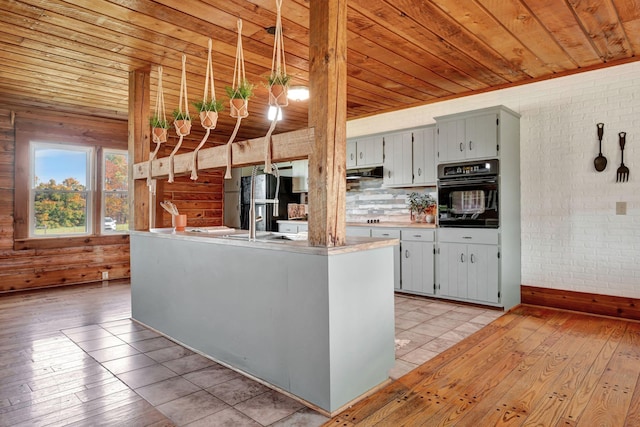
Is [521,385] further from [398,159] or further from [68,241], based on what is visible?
[68,241]

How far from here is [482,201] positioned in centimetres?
433

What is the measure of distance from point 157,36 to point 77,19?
58 centimetres

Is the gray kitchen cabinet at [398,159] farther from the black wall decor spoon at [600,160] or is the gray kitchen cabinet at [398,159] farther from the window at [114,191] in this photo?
the window at [114,191]

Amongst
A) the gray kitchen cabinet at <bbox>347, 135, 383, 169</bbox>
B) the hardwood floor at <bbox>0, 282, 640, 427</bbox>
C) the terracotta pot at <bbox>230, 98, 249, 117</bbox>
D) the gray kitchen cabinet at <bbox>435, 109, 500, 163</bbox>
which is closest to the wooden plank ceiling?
the gray kitchen cabinet at <bbox>435, 109, 500, 163</bbox>

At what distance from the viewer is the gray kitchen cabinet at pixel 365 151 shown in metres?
5.61

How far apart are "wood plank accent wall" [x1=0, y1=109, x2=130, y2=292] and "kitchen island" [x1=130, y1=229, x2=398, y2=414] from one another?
3776 mm

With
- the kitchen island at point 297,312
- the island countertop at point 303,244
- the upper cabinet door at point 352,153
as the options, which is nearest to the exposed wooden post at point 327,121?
the island countertop at point 303,244

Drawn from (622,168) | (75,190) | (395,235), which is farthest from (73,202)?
(622,168)

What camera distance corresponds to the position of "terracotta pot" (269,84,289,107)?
2461 millimetres

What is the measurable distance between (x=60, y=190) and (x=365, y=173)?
452 centimetres

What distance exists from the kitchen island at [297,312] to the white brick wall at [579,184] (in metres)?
2.76

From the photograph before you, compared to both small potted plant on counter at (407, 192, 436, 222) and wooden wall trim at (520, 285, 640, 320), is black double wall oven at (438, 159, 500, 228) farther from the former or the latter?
wooden wall trim at (520, 285, 640, 320)

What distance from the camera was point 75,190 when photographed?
5.94 meters

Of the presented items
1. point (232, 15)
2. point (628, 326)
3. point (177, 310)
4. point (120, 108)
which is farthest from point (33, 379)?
point (628, 326)
